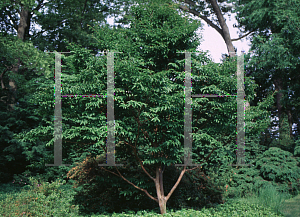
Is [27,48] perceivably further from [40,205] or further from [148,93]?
[148,93]

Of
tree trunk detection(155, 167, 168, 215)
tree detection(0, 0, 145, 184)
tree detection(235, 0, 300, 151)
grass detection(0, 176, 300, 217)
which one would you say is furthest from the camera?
tree detection(235, 0, 300, 151)

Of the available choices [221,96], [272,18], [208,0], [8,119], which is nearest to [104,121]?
[221,96]

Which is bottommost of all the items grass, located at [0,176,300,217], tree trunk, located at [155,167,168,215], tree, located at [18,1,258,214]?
grass, located at [0,176,300,217]

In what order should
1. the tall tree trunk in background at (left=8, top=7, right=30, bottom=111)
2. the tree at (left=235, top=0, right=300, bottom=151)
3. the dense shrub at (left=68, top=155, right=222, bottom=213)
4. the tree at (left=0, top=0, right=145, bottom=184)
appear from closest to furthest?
the dense shrub at (left=68, top=155, right=222, bottom=213), the tree at (left=0, top=0, right=145, bottom=184), the tree at (left=235, top=0, right=300, bottom=151), the tall tree trunk in background at (left=8, top=7, right=30, bottom=111)

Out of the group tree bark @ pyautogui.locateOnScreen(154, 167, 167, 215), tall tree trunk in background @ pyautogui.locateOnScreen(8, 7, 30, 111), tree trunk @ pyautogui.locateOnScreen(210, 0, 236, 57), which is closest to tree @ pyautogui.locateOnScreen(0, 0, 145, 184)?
tall tree trunk in background @ pyautogui.locateOnScreen(8, 7, 30, 111)

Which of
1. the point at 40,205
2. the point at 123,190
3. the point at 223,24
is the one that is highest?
the point at 223,24

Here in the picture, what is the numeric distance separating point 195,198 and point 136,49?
16.3 feet

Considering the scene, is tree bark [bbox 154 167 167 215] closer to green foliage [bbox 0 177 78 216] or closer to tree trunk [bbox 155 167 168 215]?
tree trunk [bbox 155 167 168 215]

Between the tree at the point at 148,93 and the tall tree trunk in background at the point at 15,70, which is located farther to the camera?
the tall tree trunk in background at the point at 15,70

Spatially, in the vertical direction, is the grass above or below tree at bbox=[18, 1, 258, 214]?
below

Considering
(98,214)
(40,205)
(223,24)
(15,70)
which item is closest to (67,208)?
(40,205)

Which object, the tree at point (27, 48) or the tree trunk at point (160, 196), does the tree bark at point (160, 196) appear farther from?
the tree at point (27, 48)

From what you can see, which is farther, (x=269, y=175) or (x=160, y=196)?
(x=269, y=175)

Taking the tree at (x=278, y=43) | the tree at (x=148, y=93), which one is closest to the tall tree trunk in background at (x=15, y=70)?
the tree at (x=148, y=93)
